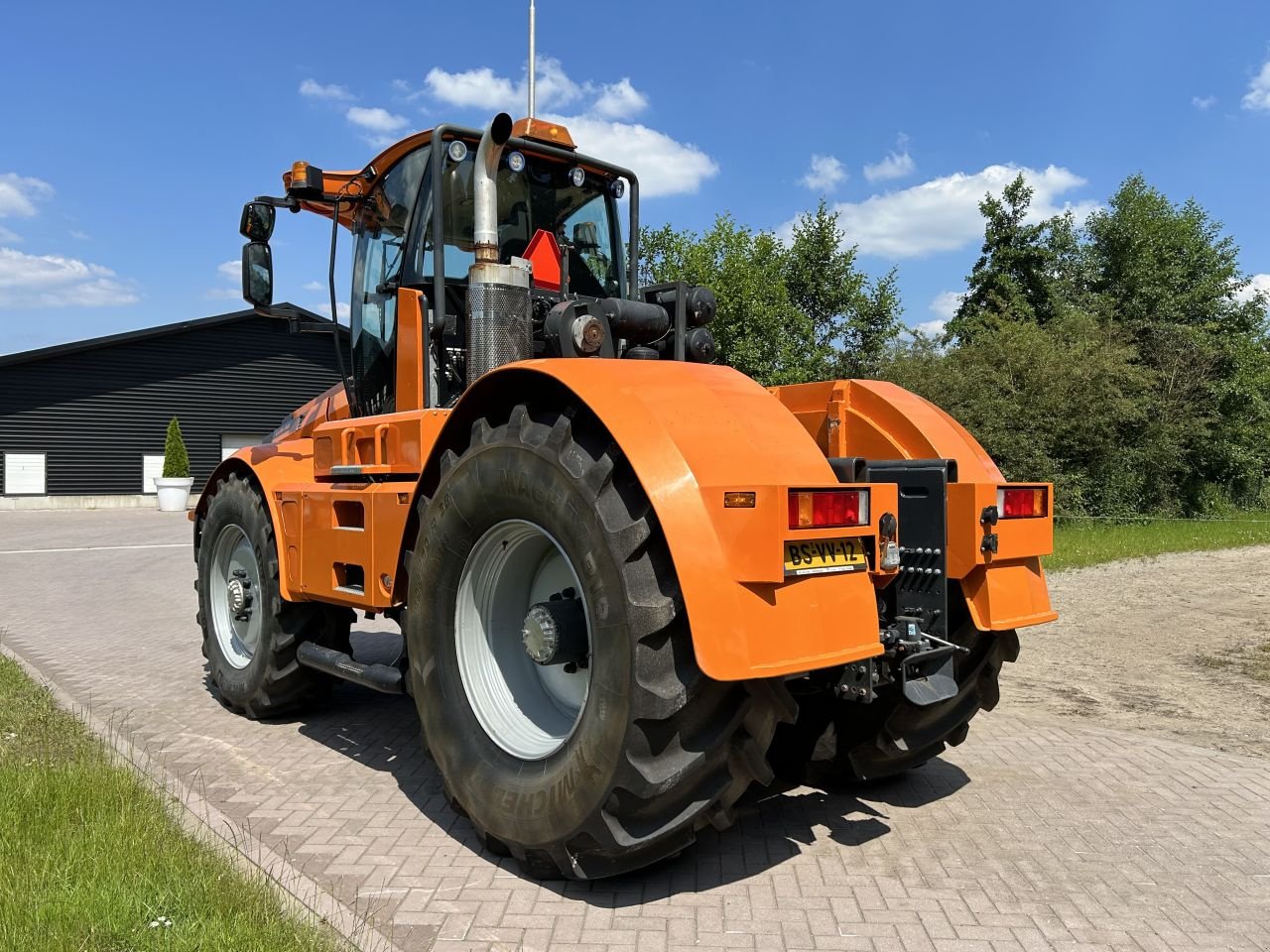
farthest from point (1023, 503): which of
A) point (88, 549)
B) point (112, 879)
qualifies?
point (88, 549)

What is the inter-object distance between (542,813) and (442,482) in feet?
4.21

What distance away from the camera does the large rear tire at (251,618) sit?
528cm

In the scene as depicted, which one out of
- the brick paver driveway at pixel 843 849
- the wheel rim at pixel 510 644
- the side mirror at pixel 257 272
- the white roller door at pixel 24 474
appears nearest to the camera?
the brick paver driveway at pixel 843 849

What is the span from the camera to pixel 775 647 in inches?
110

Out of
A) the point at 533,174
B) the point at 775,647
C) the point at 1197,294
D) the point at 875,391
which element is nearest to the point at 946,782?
the point at 875,391

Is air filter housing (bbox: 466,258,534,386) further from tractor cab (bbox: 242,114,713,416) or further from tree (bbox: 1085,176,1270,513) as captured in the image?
tree (bbox: 1085,176,1270,513)

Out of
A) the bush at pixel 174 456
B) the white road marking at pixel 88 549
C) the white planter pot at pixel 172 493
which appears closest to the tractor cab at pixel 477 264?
the white road marking at pixel 88 549

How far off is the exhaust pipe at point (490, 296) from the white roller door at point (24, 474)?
30176 millimetres

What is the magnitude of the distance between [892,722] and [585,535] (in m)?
1.68

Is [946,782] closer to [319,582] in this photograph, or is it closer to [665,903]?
[665,903]

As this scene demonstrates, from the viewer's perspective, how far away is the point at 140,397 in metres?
30.5

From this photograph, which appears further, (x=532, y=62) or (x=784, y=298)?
(x=784, y=298)

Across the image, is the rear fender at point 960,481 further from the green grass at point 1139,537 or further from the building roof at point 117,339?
the building roof at point 117,339

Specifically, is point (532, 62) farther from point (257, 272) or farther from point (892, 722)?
point (892, 722)
